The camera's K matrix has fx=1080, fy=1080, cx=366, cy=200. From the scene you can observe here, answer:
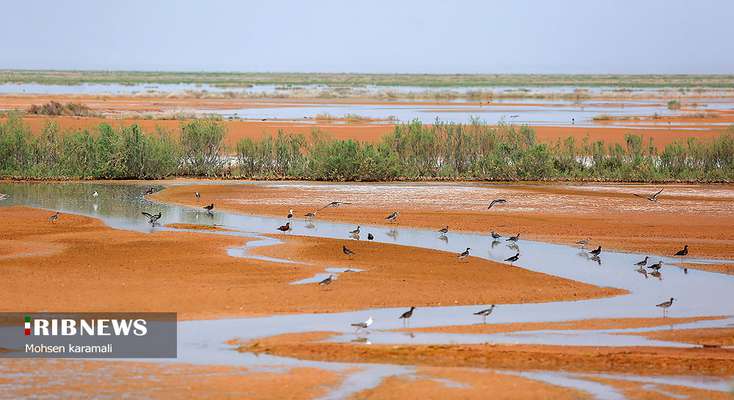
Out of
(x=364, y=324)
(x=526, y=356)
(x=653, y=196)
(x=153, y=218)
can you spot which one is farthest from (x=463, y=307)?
(x=653, y=196)

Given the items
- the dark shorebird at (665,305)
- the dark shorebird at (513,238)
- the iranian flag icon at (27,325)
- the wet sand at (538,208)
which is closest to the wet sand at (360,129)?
the wet sand at (538,208)

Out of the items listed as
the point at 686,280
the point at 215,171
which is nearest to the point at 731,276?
the point at 686,280

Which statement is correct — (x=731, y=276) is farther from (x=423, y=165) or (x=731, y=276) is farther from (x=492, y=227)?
(x=423, y=165)

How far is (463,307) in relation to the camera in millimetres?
16219

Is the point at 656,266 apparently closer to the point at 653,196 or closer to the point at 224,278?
the point at 224,278

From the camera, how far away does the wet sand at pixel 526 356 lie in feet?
42.0

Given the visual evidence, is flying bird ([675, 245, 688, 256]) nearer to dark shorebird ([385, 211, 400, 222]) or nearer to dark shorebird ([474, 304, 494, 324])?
dark shorebird ([385, 211, 400, 222])

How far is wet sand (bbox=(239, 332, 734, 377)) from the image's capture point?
42.0ft

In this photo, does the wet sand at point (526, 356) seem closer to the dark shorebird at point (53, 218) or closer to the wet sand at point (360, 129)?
the dark shorebird at point (53, 218)

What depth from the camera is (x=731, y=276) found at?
755 inches

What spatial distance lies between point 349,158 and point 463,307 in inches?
744

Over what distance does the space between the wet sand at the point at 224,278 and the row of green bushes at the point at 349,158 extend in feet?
39.1

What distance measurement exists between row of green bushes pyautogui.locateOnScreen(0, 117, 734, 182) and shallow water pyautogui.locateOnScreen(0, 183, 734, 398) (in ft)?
24.1

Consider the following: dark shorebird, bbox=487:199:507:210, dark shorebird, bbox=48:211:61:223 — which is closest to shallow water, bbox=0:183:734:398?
dark shorebird, bbox=48:211:61:223
